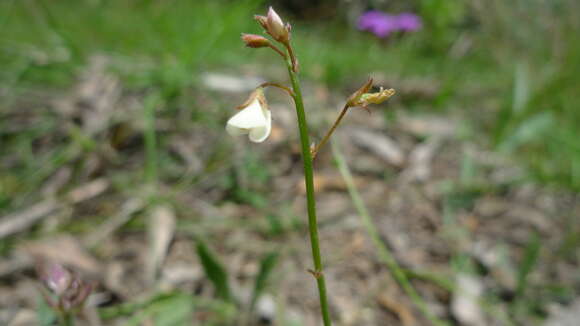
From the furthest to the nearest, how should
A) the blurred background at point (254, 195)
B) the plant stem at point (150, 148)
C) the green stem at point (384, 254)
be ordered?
the plant stem at point (150, 148) → the blurred background at point (254, 195) → the green stem at point (384, 254)

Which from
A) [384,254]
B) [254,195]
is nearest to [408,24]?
[254,195]

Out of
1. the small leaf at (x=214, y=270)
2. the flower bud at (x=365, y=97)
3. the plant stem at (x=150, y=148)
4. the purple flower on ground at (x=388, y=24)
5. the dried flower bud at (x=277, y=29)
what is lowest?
the small leaf at (x=214, y=270)

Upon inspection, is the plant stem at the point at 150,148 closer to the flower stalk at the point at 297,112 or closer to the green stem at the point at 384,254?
the green stem at the point at 384,254

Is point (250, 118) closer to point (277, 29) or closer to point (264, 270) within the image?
point (277, 29)

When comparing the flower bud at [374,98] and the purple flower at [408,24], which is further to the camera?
the purple flower at [408,24]

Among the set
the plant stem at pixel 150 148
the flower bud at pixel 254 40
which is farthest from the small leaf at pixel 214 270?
the flower bud at pixel 254 40

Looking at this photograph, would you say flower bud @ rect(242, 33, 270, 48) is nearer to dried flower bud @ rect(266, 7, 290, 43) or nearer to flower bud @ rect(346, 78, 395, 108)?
dried flower bud @ rect(266, 7, 290, 43)

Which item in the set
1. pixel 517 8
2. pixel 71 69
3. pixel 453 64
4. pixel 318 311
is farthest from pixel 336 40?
pixel 318 311
